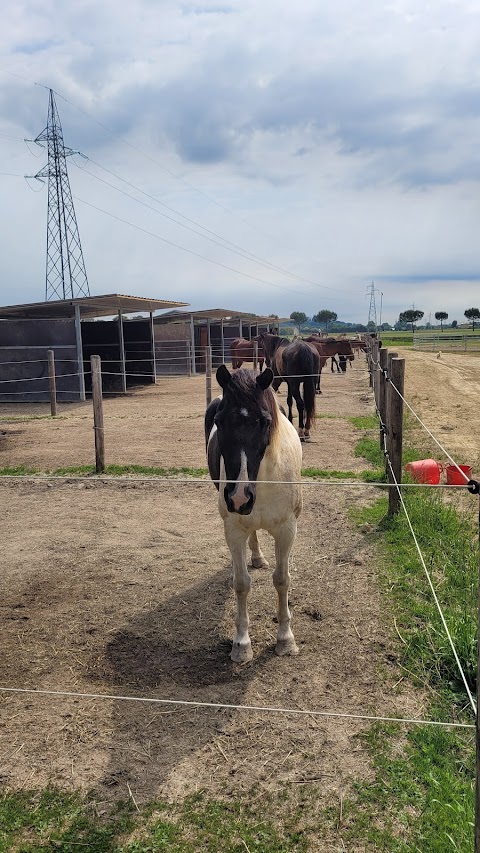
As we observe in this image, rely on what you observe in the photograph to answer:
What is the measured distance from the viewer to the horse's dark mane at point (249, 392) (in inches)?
133

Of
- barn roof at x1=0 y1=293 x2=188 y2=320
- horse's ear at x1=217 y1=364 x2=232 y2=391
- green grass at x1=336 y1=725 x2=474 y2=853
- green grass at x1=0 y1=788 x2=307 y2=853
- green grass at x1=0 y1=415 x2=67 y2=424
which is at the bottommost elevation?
green grass at x1=0 y1=788 x2=307 y2=853

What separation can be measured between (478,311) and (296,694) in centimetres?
10736

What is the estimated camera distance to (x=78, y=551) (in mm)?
5625

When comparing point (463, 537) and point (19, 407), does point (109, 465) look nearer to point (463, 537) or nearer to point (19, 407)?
point (463, 537)

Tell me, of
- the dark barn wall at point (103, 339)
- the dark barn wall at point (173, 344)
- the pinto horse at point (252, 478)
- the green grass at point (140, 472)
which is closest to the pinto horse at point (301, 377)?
the green grass at point (140, 472)

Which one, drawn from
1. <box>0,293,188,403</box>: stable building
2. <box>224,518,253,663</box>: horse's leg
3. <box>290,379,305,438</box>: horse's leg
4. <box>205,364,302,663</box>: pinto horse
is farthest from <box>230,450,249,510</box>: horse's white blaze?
<box>0,293,188,403</box>: stable building

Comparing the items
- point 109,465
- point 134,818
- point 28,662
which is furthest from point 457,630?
point 109,465

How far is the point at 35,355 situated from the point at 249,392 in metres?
15.9

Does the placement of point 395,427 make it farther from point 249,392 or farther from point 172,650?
point 172,650

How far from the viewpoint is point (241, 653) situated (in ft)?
12.0

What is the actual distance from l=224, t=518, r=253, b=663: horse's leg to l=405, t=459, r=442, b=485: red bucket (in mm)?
3510

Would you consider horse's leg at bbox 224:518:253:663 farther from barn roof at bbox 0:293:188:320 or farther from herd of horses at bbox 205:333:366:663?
barn roof at bbox 0:293:188:320

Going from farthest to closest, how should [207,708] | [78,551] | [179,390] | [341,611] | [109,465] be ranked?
1. [179,390]
2. [109,465]
3. [78,551]
4. [341,611]
5. [207,708]

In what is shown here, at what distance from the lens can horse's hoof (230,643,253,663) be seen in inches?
144
